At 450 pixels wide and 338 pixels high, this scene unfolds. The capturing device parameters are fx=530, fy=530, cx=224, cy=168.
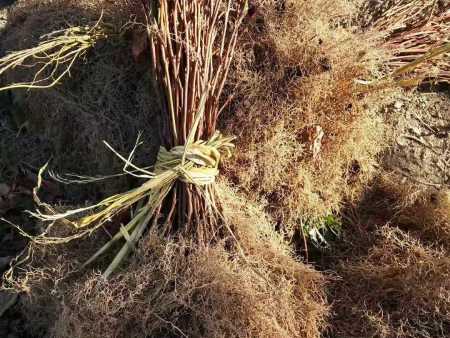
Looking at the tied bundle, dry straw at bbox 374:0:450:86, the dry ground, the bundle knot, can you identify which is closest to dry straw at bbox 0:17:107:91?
the dry ground

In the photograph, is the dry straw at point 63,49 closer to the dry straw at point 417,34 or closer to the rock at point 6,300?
the rock at point 6,300

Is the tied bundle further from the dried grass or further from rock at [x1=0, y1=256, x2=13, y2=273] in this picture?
rock at [x1=0, y1=256, x2=13, y2=273]

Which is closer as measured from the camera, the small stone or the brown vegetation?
the brown vegetation

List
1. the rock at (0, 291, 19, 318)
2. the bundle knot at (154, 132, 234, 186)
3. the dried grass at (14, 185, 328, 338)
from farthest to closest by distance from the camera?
the rock at (0, 291, 19, 318)
the bundle knot at (154, 132, 234, 186)
the dried grass at (14, 185, 328, 338)

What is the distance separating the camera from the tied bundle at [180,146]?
146 centimetres

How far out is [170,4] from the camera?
1603 millimetres

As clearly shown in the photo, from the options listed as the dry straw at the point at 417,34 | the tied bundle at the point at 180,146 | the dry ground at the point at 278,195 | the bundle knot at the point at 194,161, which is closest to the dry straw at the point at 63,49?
the dry ground at the point at 278,195

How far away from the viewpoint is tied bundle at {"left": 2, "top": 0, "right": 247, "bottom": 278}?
4.81 ft

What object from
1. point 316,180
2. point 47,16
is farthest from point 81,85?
point 316,180

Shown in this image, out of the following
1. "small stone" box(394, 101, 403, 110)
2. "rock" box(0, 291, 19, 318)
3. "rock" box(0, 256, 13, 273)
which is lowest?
"rock" box(0, 291, 19, 318)

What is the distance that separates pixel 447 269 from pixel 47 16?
5.49ft

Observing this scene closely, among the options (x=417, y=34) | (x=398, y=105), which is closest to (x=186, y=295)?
(x=398, y=105)

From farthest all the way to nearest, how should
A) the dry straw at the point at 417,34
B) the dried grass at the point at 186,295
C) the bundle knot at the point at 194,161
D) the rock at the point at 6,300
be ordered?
the dry straw at the point at 417,34 < the rock at the point at 6,300 < the bundle knot at the point at 194,161 < the dried grass at the point at 186,295

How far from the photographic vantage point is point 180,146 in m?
1.48
